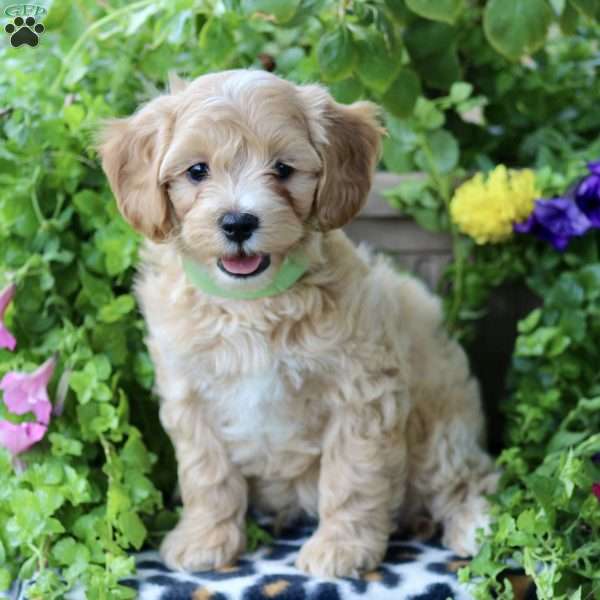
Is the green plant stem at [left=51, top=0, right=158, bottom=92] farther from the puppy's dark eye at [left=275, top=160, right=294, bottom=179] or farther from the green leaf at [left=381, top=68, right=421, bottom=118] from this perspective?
the puppy's dark eye at [left=275, top=160, right=294, bottom=179]

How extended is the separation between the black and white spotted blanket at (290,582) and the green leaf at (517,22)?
1.34m

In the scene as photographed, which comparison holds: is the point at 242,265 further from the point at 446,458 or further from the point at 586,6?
the point at 586,6

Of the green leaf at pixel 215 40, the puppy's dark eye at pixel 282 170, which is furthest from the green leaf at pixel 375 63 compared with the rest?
the puppy's dark eye at pixel 282 170

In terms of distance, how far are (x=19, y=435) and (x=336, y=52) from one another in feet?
4.21

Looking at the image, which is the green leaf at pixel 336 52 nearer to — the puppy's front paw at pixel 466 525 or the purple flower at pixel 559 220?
the purple flower at pixel 559 220

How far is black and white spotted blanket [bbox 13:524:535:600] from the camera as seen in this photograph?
2426 millimetres

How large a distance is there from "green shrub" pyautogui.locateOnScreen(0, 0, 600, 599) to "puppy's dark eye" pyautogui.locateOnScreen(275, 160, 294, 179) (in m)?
0.44

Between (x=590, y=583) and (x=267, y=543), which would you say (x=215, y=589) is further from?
(x=590, y=583)

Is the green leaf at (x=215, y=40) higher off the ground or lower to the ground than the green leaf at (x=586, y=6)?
lower

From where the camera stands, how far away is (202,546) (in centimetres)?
259

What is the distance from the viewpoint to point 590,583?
2.34 metres

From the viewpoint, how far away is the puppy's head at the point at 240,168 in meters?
2.21

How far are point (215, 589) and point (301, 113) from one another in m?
1.16

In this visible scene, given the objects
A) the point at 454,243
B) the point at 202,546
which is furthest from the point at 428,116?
the point at 202,546
